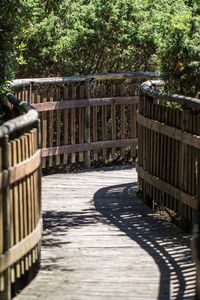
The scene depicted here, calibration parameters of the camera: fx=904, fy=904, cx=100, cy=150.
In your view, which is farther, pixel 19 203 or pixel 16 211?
Answer: pixel 19 203

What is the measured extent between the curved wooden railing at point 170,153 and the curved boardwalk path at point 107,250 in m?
0.27

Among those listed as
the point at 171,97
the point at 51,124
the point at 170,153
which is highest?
the point at 171,97

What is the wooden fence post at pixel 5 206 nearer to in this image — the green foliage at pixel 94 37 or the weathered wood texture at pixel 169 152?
the weathered wood texture at pixel 169 152

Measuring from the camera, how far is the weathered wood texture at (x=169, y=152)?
30.7 ft

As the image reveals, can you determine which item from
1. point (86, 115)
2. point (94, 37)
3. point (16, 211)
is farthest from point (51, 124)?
point (16, 211)

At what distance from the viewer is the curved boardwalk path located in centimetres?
734

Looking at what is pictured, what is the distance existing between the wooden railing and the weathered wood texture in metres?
2.40

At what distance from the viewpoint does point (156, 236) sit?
30.8 ft

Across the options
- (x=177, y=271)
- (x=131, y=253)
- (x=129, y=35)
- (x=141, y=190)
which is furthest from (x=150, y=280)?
Result: (x=129, y=35)

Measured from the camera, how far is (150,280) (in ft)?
25.0

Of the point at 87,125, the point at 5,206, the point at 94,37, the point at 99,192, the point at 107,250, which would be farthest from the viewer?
the point at 94,37

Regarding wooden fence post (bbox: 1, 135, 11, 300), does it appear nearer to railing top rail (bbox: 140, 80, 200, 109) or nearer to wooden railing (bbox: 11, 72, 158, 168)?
railing top rail (bbox: 140, 80, 200, 109)

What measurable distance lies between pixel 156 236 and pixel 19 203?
8.74ft

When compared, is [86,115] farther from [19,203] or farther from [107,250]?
[19,203]
